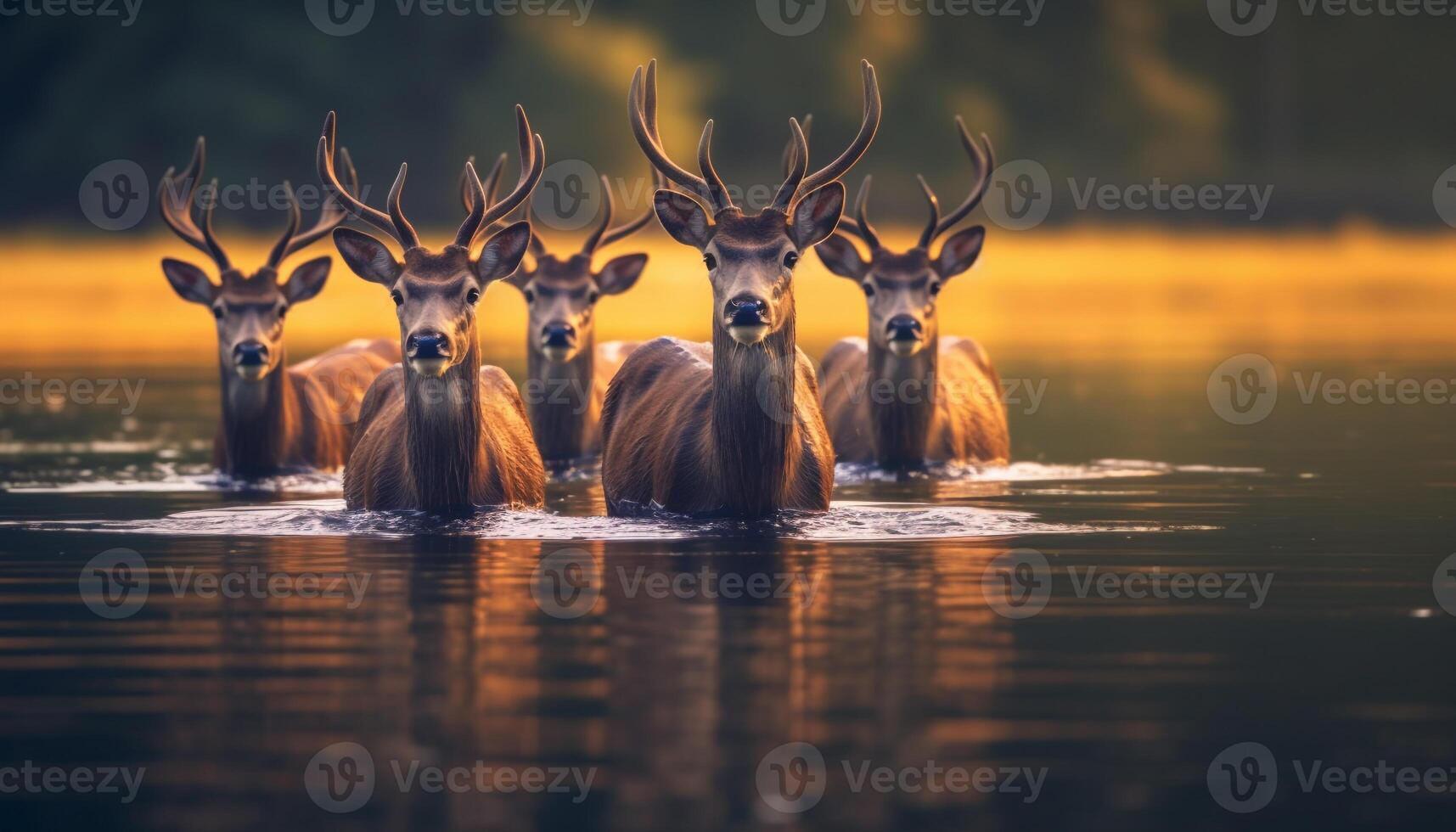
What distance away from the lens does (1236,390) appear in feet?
101

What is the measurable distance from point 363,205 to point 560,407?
559cm

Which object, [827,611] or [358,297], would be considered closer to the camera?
[827,611]

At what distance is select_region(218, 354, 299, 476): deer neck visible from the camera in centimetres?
1917

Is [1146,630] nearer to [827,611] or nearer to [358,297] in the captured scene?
[827,611]

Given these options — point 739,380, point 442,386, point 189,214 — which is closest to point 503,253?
point 442,386

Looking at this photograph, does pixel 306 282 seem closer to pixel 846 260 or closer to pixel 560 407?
pixel 560 407

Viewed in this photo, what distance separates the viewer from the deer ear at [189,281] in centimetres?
1939

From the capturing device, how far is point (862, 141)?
48.4 ft

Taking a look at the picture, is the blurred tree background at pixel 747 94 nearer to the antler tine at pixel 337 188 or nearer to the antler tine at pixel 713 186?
the antler tine at pixel 337 188

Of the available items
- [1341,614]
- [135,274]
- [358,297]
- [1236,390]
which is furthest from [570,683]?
[135,274]

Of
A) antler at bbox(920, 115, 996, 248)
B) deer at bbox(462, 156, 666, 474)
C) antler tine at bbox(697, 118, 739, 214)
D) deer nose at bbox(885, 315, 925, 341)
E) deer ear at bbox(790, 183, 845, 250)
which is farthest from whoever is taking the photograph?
deer at bbox(462, 156, 666, 474)

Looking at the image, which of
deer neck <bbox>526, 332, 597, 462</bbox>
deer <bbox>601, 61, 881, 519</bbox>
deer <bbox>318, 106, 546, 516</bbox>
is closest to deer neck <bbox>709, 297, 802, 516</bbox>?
deer <bbox>601, 61, 881, 519</bbox>

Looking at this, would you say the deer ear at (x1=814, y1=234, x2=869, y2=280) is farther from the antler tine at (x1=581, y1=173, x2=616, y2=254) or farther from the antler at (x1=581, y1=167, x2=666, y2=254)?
the antler tine at (x1=581, y1=173, x2=616, y2=254)

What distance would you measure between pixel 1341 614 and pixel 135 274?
75508 mm
